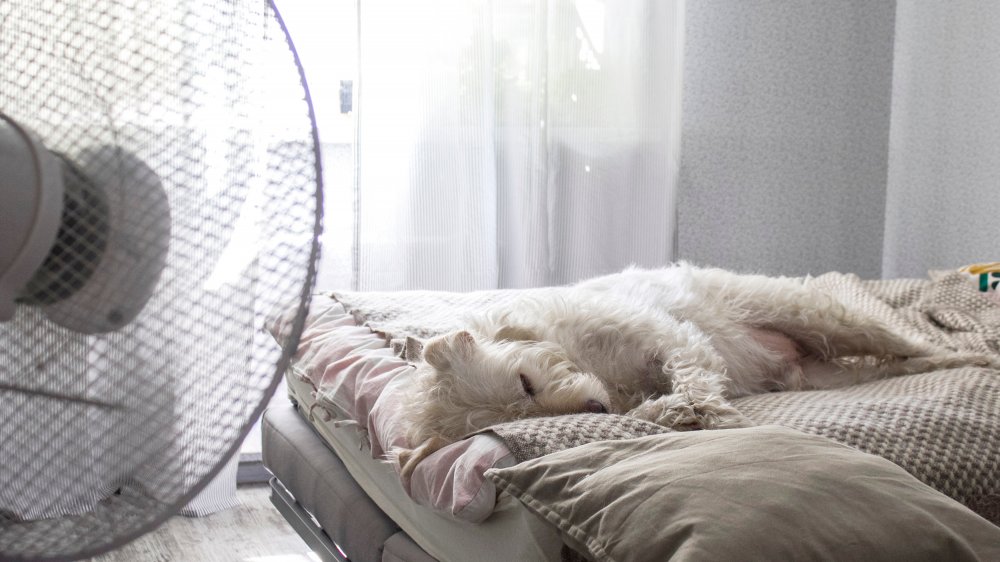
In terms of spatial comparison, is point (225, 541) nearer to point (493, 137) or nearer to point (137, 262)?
point (493, 137)

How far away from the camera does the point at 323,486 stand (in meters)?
2.04

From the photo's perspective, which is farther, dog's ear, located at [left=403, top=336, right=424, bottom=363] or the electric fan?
dog's ear, located at [left=403, top=336, right=424, bottom=363]

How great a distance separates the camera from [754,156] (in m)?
4.16

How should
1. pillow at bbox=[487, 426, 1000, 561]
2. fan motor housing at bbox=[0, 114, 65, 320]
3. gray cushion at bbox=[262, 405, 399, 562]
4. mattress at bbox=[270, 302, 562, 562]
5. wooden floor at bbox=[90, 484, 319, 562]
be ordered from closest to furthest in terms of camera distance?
fan motor housing at bbox=[0, 114, 65, 320] → pillow at bbox=[487, 426, 1000, 561] → mattress at bbox=[270, 302, 562, 562] → gray cushion at bbox=[262, 405, 399, 562] → wooden floor at bbox=[90, 484, 319, 562]

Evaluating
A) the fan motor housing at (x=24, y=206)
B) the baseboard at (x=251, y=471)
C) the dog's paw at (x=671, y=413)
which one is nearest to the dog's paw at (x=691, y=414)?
the dog's paw at (x=671, y=413)

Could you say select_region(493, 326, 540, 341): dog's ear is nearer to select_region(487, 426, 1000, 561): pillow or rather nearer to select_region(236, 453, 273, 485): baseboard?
select_region(487, 426, 1000, 561): pillow

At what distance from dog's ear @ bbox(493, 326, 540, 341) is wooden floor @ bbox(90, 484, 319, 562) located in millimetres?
1151

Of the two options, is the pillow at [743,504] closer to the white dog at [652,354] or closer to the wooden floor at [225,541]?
the white dog at [652,354]

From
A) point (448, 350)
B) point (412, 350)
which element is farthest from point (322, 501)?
point (448, 350)

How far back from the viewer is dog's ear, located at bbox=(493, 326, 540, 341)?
6.41 ft

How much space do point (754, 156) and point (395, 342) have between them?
2539 millimetres

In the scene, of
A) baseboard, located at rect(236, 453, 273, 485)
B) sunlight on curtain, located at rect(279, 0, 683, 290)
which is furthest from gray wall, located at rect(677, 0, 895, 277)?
baseboard, located at rect(236, 453, 273, 485)

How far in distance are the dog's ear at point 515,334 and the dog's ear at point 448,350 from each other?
212 mm

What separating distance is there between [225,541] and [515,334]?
4.70 ft
